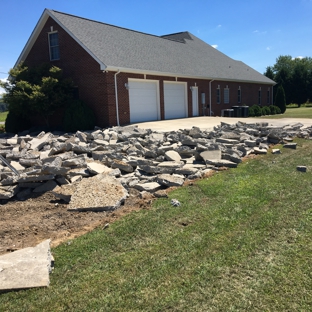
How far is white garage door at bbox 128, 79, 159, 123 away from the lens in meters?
18.4

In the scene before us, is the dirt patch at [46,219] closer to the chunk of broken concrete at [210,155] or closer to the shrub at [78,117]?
the chunk of broken concrete at [210,155]

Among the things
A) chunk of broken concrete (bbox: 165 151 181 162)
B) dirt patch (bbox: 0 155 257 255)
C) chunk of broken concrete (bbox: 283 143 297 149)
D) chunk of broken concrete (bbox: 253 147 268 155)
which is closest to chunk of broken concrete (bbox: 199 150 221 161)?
chunk of broken concrete (bbox: 165 151 181 162)

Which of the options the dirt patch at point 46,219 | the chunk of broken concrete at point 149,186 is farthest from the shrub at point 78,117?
the chunk of broken concrete at point 149,186

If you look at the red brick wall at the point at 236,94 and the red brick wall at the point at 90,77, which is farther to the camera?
the red brick wall at the point at 236,94

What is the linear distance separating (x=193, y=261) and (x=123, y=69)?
14510 mm

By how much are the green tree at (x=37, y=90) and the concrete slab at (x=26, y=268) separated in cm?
1375

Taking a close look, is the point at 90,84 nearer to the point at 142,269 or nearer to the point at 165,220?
the point at 165,220

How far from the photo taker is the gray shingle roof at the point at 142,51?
1772cm

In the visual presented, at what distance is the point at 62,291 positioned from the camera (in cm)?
329

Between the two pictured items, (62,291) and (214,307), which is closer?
(214,307)

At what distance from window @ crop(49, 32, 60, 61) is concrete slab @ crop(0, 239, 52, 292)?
16.9m

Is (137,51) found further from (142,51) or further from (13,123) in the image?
(13,123)

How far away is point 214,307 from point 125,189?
3604 millimetres

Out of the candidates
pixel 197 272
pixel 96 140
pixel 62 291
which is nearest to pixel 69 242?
pixel 62 291
